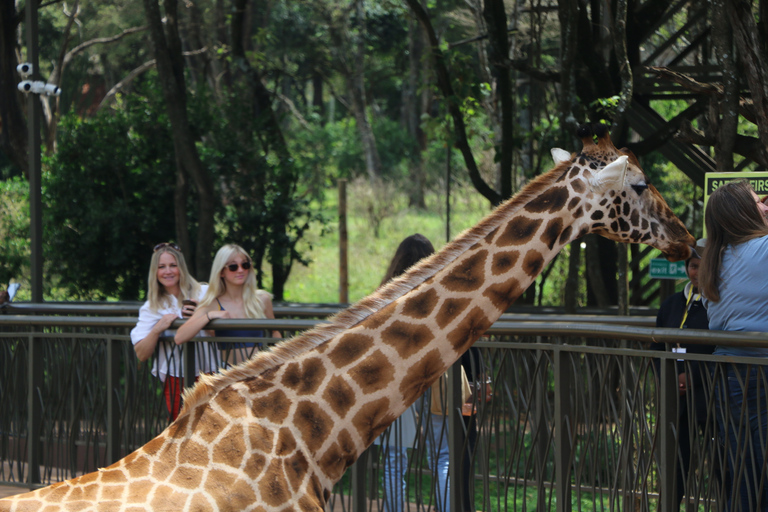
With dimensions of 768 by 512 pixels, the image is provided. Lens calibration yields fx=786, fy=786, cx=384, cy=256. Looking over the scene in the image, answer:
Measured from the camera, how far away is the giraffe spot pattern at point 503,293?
3.28 meters

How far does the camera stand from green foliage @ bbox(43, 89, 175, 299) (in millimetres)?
11312

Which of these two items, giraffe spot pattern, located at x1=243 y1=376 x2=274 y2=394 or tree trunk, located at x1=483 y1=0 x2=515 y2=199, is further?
tree trunk, located at x1=483 y1=0 x2=515 y2=199

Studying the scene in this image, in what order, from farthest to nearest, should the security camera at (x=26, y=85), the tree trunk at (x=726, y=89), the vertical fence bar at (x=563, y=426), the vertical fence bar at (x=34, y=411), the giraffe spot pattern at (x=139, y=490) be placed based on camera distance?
the security camera at (x=26, y=85), the tree trunk at (x=726, y=89), the vertical fence bar at (x=34, y=411), the vertical fence bar at (x=563, y=426), the giraffe spot pattern at (x=139, y=490)

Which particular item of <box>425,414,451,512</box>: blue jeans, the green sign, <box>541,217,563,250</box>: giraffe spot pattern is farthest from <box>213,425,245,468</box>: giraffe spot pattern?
the green sign

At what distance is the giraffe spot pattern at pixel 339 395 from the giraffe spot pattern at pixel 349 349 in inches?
2.7

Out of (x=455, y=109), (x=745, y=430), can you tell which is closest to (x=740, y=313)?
(x=745, y=430)

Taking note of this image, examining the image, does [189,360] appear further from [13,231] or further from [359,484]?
[13,231]

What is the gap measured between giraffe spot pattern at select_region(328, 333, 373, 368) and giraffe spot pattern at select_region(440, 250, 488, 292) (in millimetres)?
402

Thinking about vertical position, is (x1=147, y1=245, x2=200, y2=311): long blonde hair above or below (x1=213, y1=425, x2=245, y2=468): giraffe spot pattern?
above

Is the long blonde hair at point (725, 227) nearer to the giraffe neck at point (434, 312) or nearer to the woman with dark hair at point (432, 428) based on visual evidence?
the giraffe neck at point (434, 312)

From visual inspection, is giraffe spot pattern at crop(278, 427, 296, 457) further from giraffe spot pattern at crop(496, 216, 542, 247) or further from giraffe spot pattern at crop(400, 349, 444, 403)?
giraffe spot pattern at crop(496, 216, 542, 247)

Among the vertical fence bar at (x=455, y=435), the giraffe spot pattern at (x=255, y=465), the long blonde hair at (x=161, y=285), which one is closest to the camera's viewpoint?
the giraffe spot pattern at (x=255, y=465)

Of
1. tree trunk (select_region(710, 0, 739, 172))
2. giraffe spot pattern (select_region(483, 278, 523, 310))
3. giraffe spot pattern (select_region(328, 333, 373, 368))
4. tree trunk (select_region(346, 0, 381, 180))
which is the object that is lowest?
giraffe spot pattern (select_region(328, 333, 373, 368))

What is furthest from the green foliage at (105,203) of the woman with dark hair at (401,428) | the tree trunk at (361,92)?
the tree trunk at (361,92)
